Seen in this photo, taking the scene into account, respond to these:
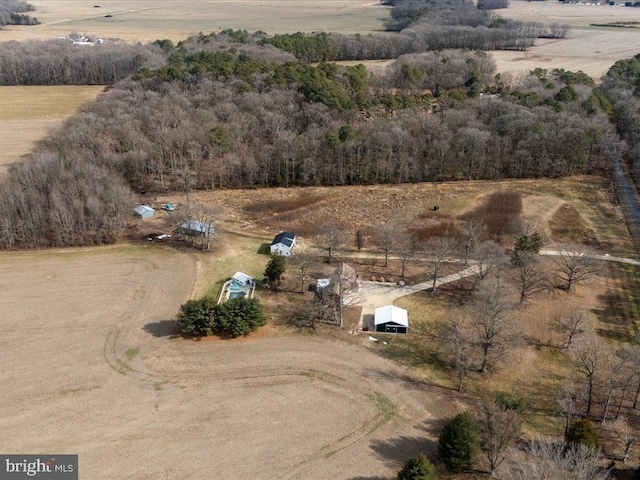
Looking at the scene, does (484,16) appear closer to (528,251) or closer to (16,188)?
(528,251)

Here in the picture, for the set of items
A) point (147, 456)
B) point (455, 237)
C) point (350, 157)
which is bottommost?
point (147, 456)

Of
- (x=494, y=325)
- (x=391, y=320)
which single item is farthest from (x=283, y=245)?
(x=494, y=325)

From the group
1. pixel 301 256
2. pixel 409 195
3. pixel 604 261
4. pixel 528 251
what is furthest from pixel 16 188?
pixel 604 261

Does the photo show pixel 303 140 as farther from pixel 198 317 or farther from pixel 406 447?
pixel 406 447

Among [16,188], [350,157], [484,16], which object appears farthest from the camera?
Result: [484,16]

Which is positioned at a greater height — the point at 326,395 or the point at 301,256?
the point at 301,256

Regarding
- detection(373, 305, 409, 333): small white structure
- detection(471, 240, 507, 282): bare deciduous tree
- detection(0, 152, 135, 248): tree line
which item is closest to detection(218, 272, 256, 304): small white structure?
detection(373, 305, 409, 333): small white structure

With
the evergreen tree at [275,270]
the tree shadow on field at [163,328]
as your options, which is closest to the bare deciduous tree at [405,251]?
the evergreen tree at [275,270]

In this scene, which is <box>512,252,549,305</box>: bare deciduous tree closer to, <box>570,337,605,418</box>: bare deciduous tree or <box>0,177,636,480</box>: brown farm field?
<box>0,177,636,480</box>: brown farm field

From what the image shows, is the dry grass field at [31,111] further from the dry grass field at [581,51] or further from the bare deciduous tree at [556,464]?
the dry grass field at [581,51]
